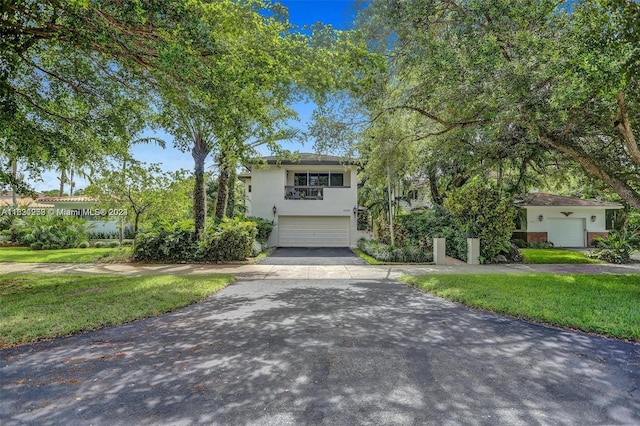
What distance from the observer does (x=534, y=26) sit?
7312 millimetres

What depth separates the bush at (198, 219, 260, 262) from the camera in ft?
42.4

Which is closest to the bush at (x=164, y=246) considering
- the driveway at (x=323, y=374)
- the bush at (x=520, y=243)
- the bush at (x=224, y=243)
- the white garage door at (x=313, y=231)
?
the bush at (x=224, y=243)

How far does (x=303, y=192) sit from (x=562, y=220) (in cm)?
1631

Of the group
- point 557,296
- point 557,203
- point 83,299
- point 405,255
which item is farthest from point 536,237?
point 83,299

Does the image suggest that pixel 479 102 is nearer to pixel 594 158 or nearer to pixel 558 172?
pixel 594 158

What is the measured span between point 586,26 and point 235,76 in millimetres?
6465

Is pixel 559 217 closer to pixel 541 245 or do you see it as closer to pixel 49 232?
pixel 541 245

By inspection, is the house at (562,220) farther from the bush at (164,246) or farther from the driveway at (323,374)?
the bush at (164,246)

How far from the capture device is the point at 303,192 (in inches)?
818

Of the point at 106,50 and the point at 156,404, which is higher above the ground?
the point at 106,50

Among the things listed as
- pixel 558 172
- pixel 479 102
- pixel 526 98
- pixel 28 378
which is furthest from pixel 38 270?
pixel 558 172

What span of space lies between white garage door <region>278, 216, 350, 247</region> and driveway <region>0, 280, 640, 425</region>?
14.9 m

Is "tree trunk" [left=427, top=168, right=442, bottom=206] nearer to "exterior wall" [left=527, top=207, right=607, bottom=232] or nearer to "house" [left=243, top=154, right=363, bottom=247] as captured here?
"house" [left=243, top=154, right=363, bottom=247]

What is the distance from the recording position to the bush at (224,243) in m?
12.9
